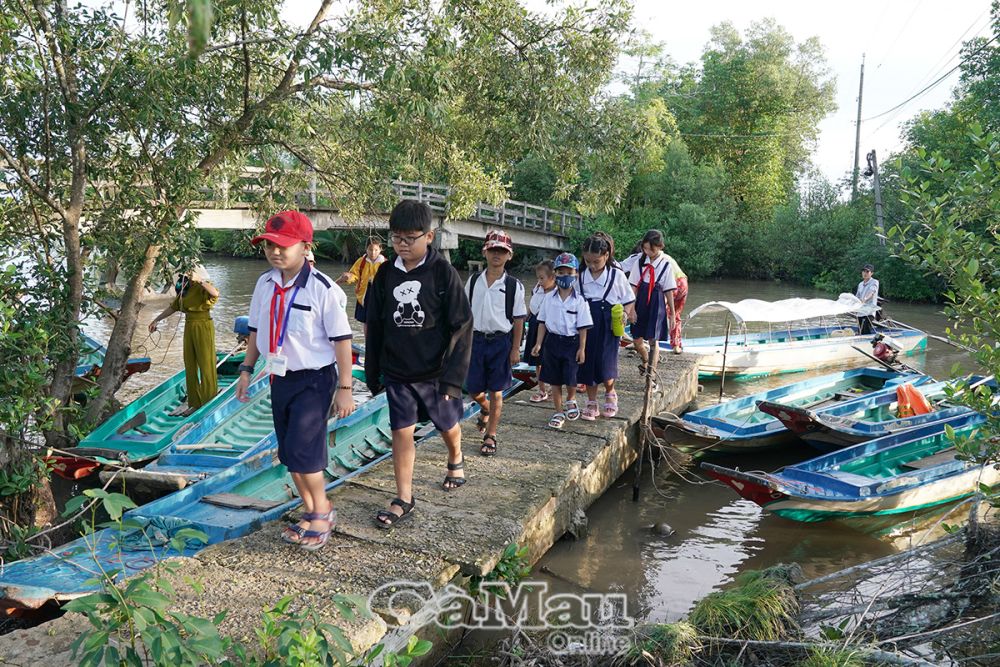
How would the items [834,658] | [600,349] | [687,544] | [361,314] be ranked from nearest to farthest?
[834,658], [361,314], [687,544], [600,349]

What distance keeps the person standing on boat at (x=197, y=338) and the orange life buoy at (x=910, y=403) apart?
794cm

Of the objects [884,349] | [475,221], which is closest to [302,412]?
[884,349]

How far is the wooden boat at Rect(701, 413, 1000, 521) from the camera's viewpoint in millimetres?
6062

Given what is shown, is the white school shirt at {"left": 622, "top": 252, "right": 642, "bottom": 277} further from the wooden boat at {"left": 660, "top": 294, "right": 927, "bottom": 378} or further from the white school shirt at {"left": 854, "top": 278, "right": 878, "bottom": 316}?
the white school shirt at {"left": 854, "top": 278, "right": 878, "bottom": 316}

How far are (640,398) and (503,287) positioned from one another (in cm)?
289

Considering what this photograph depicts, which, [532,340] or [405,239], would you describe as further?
[532,340]

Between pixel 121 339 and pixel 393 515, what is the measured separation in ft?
13.8

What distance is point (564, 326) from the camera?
6.56 metres

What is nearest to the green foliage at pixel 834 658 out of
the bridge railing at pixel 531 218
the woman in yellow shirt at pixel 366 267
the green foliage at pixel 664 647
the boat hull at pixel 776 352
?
the green foliage at pixel 664 647

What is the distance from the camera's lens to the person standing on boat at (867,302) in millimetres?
14562

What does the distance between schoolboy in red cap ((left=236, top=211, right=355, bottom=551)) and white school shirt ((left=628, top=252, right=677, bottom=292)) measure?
15.4ft

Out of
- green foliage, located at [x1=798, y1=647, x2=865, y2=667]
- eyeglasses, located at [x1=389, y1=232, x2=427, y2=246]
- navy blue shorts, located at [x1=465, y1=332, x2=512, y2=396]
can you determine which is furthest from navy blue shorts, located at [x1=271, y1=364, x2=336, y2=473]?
green foliage, located at [x1=798, y1=647, x2=865, y2=667]

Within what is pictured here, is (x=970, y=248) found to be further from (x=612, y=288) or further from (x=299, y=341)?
(x=299, y=341)

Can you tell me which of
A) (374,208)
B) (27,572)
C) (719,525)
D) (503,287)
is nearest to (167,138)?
(374,208)
